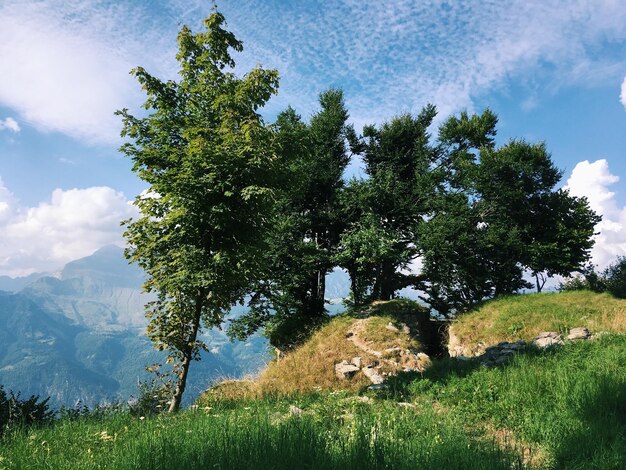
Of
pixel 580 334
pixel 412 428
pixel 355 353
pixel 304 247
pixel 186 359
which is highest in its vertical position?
pixel 304 247

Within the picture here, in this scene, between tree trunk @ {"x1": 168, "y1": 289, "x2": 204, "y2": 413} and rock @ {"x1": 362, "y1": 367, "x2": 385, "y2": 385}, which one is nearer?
tree trunk @ {"x1": 168, "y1": 289, "x2": 204, "y2": 413}

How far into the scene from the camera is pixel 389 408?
8039mm

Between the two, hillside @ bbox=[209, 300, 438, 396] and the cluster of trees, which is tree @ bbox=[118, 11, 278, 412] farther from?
hillside @ bbox=[209, 300, 438, 396]

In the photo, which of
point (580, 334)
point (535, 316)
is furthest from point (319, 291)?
point (580, 334)

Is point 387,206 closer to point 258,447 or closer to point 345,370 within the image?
point 345,370

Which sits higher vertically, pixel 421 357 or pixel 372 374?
pixel 421 357

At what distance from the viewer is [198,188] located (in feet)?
33.8

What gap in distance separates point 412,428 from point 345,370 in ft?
42.9

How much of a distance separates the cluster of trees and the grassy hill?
4.21 metres

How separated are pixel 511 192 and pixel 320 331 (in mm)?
19666

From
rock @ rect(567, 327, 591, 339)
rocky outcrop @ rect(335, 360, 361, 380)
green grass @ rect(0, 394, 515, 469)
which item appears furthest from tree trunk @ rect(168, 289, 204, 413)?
rock @ rect(567, 327, 591, 339)

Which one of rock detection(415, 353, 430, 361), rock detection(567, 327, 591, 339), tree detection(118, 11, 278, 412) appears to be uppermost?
tree detection(118, 11, 278, 412)

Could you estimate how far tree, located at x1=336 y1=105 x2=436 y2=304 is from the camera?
88.2ft

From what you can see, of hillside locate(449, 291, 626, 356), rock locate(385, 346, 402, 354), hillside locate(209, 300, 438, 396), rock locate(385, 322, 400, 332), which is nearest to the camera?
hillside locate(209, 300, 438, 396)
